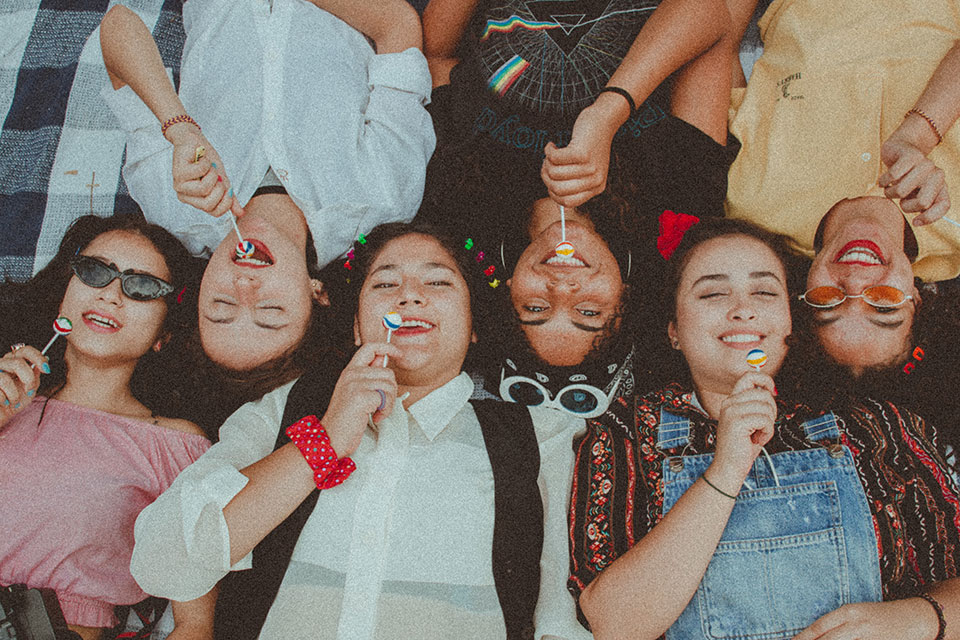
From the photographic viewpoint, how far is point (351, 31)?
193 centimetres

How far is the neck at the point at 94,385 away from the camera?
1.68 meters

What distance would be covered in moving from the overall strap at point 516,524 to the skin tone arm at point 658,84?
22.1 inches

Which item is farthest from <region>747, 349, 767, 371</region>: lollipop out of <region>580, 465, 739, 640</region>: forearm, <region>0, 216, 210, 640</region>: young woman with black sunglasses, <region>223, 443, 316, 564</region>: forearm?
<region>0, 216, 210, 640</region>: young woman with black sunglasses

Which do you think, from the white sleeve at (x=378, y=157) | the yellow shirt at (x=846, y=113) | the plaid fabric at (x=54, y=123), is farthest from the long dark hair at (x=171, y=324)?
the yellow shirt at (x=846, y=113)

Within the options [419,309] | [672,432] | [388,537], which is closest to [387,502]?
[388,537]

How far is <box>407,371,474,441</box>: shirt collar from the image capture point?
151cm

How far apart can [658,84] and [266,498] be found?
4.26ft

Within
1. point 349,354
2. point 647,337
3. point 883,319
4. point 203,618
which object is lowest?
point 203,618

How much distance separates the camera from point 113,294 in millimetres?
1628

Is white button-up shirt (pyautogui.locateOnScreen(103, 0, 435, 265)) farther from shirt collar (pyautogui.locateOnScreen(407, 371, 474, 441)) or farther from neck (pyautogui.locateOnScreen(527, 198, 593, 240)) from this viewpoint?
shirt collar (pyautogui.locateOnScreen(407, 371, 474, 441))

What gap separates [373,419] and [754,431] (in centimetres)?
76

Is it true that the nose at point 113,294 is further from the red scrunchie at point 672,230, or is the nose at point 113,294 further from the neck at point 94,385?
the red scrunchie at point 672,230

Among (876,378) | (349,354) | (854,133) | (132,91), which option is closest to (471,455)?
(349,354)

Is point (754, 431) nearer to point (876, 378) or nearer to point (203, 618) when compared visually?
point (876, 378)
